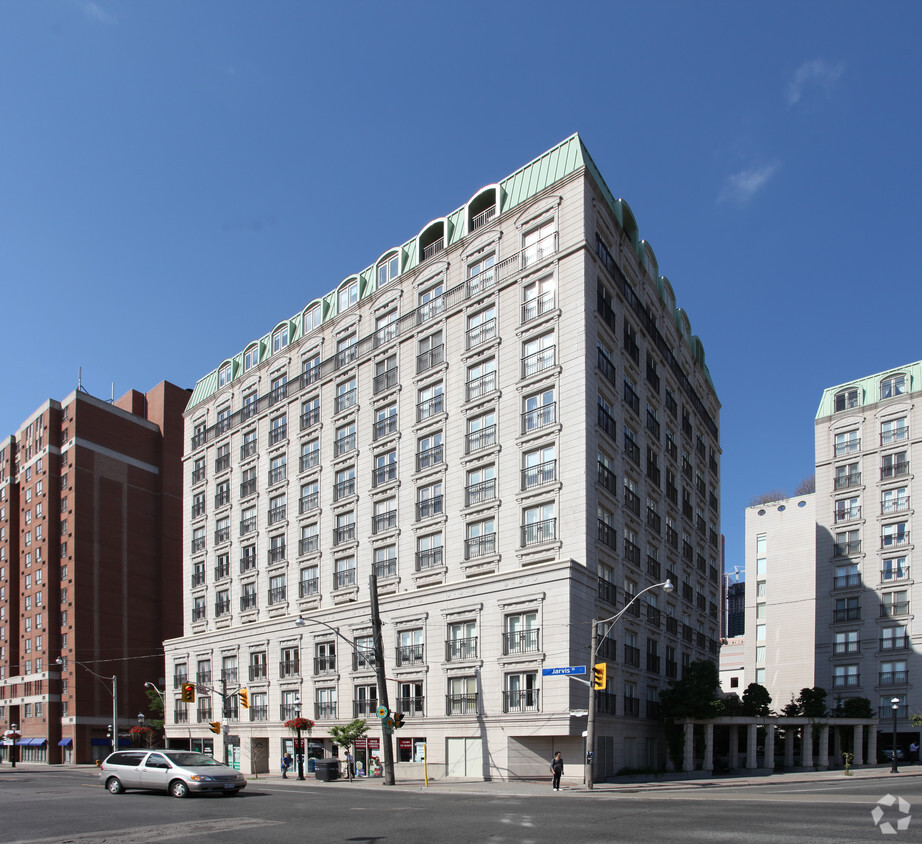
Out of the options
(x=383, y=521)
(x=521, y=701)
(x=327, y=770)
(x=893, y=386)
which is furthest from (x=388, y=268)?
(x=893, y=386)

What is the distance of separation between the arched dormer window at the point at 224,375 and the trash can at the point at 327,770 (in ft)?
124

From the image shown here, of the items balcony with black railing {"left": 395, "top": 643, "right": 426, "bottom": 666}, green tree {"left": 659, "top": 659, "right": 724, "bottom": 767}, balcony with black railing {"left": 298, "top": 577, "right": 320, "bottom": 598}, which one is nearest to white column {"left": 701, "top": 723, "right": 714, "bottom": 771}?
green tree {"left": 659, "top": 659, "right": 724, "bottom": 767}

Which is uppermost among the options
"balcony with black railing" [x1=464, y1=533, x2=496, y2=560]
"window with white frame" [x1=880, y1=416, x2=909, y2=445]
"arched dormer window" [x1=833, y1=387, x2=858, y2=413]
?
"arched dormer window" [x1=833, y1=387, x2=858, y2=413]

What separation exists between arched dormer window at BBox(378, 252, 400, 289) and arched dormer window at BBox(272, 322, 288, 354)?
39.9ft

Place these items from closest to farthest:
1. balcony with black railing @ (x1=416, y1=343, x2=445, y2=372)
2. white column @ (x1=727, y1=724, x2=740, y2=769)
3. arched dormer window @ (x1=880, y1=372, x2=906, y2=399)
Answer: balcony with black railing @ (x1=416, y1=343, x2=445, y2=372)
white column @ (x1=727, y1=724, x2=740, y2=769)
arched dormer window @ (x1=880, y1=372, x2=906, y2=399)

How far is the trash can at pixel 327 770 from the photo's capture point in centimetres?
4522

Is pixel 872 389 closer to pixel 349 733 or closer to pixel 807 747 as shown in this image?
pixel 807 747

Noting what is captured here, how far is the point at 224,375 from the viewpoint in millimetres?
74938

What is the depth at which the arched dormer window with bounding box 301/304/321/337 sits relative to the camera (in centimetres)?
6538

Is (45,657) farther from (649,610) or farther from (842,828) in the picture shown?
(842,828)

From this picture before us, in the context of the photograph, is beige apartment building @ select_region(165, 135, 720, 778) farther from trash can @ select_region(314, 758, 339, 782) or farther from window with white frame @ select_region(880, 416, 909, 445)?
window with white frame @ select_region(880, 416, 909, 445)

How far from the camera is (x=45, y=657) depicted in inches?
3588

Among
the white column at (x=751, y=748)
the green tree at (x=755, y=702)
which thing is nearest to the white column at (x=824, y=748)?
the green tree at (x=755, y=702)

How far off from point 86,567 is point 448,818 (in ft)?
266
